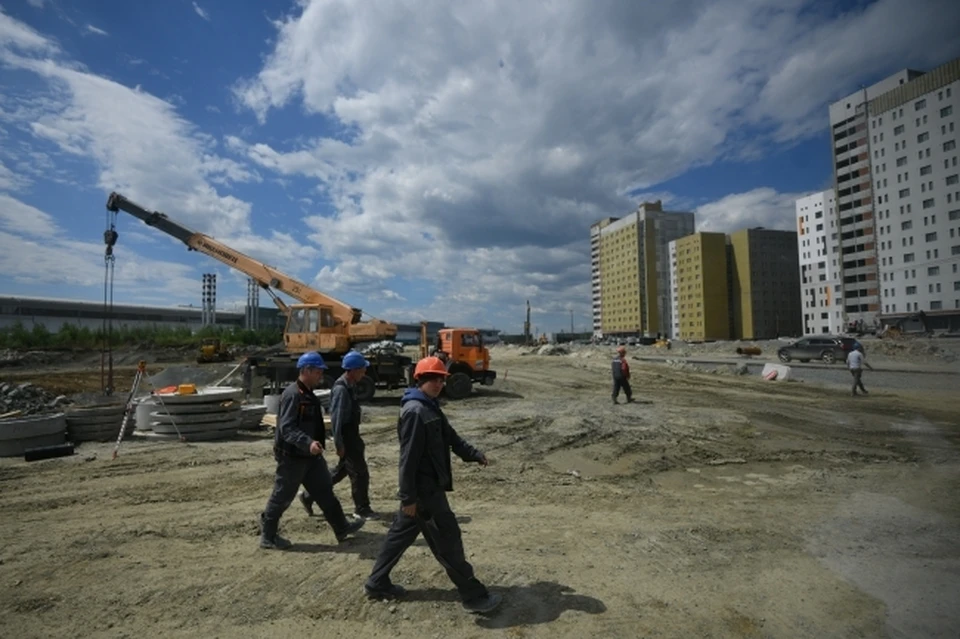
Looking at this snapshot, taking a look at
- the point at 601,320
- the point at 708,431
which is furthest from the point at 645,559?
the point at 601,320

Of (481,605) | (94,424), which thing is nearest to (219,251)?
(94,424)

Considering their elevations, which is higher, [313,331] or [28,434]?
[313,331]

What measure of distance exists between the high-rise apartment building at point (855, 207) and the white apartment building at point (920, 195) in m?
12.9

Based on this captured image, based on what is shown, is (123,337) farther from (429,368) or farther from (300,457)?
(429,368)

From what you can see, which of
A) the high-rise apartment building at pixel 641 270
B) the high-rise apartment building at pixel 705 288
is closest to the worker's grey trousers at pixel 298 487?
the high-rise apartment building at pixel 705 288

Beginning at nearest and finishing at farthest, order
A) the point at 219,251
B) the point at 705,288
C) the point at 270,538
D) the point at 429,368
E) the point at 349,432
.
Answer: the point at 429,368, the point at 270,538, the point at 349,432, the point at 219,251, the point at 705,288

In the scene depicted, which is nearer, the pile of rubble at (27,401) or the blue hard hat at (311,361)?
the blue hard hat at (311,361)

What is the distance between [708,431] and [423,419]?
9.33m

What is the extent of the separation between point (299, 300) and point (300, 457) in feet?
47.3

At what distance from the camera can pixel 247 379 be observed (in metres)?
17.0

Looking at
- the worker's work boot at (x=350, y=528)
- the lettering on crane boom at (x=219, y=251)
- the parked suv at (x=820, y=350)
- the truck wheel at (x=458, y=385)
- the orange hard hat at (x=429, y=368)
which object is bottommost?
the worker's work boot at (x=350, y=528)

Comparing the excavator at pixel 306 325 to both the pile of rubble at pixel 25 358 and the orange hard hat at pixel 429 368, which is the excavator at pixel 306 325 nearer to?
the orange hard hat at pixel 429 368

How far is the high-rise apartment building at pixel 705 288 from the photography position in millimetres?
99125

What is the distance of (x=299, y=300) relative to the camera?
18109 mm
